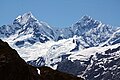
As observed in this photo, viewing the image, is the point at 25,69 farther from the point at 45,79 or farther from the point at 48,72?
the point at 48,72

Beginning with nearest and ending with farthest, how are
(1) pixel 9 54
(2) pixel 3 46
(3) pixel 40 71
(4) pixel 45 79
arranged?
(1) pixel 9 54
(2) pixel 3 46
(4) pixel 45 79
(3) pixel 40 71

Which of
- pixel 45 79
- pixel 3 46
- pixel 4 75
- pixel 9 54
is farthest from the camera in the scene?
pixel 45 79

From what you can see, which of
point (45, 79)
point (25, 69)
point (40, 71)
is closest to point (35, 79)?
point (25, 69)

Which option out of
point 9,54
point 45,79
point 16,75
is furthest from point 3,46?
point 45,79

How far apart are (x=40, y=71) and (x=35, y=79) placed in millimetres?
12250

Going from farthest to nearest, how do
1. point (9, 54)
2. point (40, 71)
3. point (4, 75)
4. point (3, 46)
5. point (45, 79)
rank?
point (40, 71)
point (45, 79)
point (3, 46)
point (9, 54)
point (4, 75)

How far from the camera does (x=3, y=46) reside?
46.9m

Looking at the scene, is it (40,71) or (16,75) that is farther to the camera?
(40,71)

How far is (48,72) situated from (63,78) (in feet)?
9.22

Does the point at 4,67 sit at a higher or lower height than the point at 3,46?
lower

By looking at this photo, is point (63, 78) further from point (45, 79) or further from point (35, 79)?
point (35, 79)

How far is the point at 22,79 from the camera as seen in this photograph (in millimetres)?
41719

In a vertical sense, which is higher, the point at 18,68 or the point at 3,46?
the point at 3,46

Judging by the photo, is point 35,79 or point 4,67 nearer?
point 4,67
